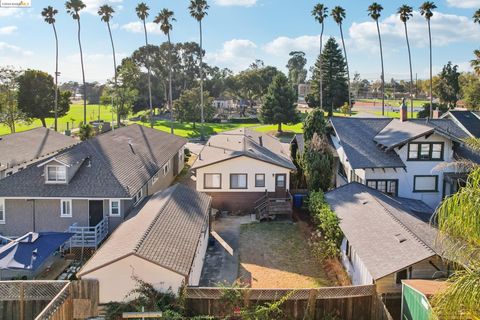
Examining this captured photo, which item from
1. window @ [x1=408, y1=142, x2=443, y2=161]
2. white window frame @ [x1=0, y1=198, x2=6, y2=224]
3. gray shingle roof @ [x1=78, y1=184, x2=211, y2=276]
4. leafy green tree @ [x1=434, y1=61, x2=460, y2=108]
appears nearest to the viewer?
gray shingle roof @ [x1=78, y1=184, x2=211, y2=276]

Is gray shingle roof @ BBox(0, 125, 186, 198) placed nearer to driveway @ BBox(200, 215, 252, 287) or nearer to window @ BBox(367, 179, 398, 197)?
driveway @ BBox(200, 215, 252, 287)

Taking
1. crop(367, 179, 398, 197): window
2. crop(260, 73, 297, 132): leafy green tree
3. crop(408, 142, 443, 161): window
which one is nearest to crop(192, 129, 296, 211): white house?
crop(367, 179, 398, 197): window

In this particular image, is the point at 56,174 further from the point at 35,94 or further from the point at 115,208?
the point at 35,94

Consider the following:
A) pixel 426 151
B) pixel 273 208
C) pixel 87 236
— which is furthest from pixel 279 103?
pixel 87 236

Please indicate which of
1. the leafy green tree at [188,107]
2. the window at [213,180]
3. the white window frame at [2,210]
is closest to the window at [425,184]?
the window at [213,180]

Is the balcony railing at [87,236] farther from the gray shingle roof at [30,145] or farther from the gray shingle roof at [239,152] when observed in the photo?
the gray shingle roof at [30,145]
